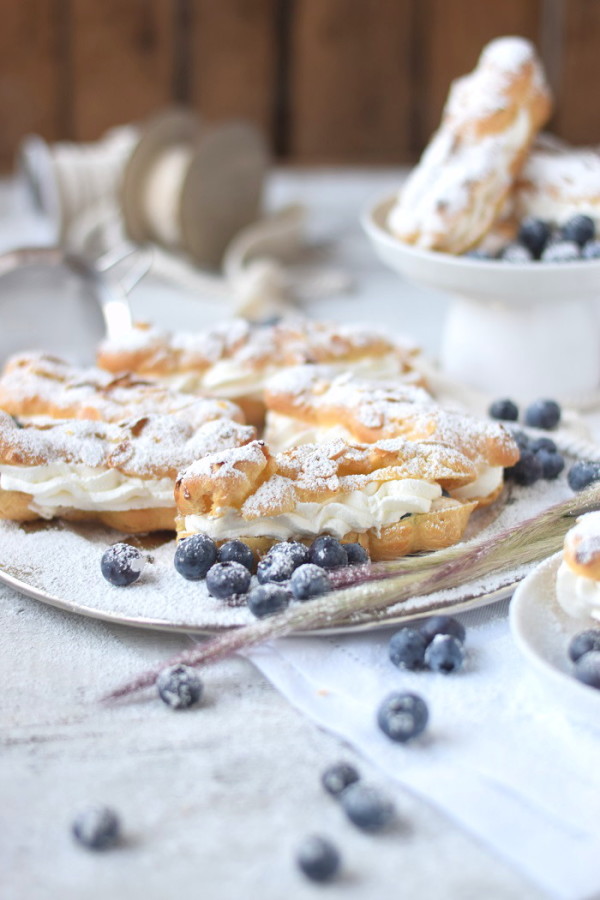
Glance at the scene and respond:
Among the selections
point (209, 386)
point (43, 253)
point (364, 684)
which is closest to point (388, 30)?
point (43, 253)

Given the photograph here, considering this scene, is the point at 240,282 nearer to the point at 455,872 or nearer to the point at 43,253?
the point at 43,253

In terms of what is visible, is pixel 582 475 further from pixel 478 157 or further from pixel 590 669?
pixel 478 157

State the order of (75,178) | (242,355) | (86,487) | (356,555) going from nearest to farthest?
(356,555) → (86,487) → (242,355) → (75,178)

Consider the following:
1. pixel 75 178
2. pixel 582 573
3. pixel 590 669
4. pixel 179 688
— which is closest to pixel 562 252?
pixel 582 573

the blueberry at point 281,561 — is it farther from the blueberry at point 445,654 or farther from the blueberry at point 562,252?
the blueberry at point 562,252

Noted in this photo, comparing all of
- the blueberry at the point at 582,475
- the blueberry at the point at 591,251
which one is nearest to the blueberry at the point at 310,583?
the blueberry at the point at 582,475
